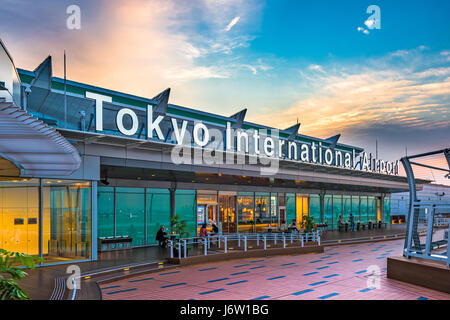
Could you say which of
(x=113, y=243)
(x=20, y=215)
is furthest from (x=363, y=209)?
(x=20, y=215)

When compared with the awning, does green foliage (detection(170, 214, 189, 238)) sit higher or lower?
lower

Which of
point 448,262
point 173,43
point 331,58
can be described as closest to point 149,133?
point 173,43

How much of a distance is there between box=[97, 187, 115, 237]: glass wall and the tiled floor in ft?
24.7

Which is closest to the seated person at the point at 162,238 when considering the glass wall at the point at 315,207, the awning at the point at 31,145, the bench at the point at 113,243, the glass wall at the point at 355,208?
the bench at the point at 113,243

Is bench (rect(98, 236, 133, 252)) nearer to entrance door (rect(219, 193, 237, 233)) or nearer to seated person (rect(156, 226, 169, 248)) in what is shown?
seated person (rect(156, 226, 169, 248))

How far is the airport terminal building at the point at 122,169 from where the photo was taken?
11.0 m

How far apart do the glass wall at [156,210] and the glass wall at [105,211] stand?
A: 2.25m

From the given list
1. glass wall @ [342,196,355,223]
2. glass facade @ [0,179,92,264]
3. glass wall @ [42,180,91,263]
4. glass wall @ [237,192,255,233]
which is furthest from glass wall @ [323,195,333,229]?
glass facade @ [0,179,92,264]

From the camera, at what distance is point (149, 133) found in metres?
15.2

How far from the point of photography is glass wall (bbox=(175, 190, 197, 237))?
81.0ft

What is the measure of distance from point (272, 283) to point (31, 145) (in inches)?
313

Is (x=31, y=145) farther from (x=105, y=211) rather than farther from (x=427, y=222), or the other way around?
(x=105, y=211)

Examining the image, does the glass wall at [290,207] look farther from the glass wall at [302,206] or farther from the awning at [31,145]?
the awning at [31,145]
